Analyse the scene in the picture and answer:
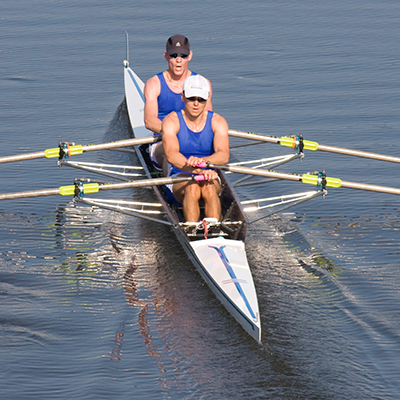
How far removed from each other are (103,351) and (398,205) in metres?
6.10

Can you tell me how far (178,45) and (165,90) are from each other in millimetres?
774

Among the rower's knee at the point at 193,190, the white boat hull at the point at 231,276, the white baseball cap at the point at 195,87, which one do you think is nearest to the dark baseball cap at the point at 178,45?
the white baseball cap at the point at 195,87

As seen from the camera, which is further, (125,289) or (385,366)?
(125,289)

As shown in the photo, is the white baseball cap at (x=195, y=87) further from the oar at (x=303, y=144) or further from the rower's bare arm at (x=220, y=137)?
the oar at (x=303, y=144)

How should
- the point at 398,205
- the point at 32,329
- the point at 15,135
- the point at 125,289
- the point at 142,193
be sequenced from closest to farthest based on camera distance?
the point at 32,329
the point at 125,289
the point at 398,205
the point at 142,193
the point at 15,135

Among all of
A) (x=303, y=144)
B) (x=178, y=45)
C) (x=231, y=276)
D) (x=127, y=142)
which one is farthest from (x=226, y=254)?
(x=178, y=45)

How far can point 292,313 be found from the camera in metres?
7.85

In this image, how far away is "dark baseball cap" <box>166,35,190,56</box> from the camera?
10.8m

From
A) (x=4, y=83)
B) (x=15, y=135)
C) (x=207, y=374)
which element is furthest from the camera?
(x=4, y=83)

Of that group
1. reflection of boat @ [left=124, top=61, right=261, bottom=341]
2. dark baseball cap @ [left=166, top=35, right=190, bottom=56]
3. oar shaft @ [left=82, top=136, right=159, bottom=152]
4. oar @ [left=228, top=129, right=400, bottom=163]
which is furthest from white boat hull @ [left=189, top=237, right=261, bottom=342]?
dark baseball cap @ [left=166, top=35, right=190, bottom=56]

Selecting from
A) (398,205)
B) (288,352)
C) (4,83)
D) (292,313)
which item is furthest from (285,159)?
(4,83)

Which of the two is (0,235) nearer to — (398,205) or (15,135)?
(15,135)

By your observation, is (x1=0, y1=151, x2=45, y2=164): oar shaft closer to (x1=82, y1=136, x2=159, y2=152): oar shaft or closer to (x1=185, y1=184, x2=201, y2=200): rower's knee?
(x1=82, y1=136, x2=159, y2=152): oar shaft

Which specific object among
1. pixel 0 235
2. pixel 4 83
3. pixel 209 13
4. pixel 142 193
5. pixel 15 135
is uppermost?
pixel 209 13
